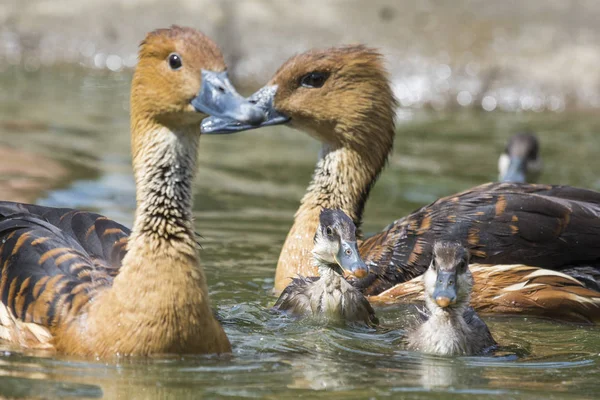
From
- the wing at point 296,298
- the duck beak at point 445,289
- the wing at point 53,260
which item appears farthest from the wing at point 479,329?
the wing at point 53,260

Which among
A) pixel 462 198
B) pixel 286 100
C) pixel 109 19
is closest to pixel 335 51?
pixel 286 100

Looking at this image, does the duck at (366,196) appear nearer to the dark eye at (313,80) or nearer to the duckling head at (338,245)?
the dark eye at (313,80)

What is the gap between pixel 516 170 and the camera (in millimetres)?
13461

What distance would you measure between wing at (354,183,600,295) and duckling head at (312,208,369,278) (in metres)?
0.61

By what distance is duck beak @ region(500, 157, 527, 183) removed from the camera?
43.5 feet

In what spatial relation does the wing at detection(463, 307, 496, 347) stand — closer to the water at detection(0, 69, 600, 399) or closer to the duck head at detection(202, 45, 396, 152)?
the water at detection(0, 69, 600, 399)

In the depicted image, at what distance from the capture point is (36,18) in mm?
18656

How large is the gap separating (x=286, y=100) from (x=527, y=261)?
7.69 feet

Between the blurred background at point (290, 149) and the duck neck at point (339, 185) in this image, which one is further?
the duck neck at point (339, 185)

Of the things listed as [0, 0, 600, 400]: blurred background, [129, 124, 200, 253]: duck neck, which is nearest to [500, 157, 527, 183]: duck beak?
[0, 0, 600, 400]: blurred background

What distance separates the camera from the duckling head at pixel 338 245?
25.1 feet

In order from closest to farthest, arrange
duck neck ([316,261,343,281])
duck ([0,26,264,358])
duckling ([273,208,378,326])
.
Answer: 1. duck ([0,26,264,358])
2. duckling ([273,208,378,326])
3. duck neck ([316,261,343,281])

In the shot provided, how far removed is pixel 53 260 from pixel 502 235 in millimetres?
3385

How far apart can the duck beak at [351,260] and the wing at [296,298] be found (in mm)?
371
